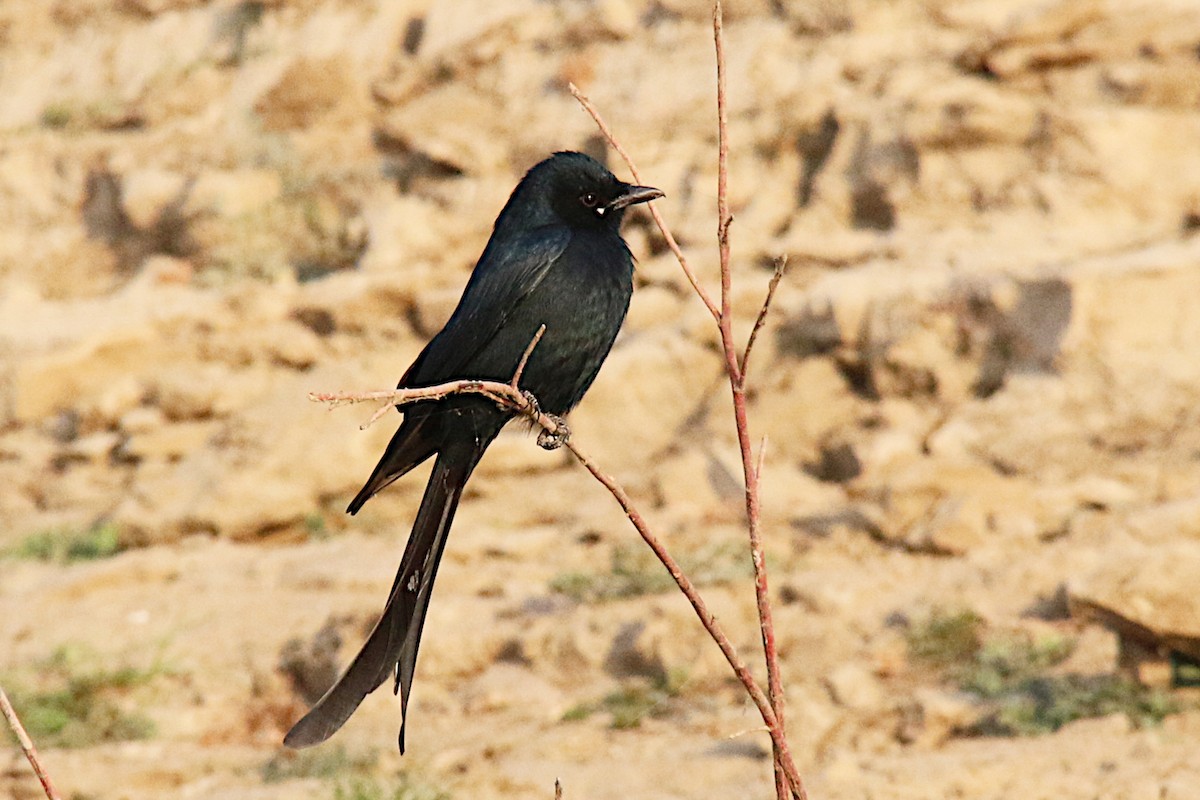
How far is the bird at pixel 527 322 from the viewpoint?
3.35 meters

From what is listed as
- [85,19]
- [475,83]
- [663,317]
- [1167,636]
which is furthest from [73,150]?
[1167,636]

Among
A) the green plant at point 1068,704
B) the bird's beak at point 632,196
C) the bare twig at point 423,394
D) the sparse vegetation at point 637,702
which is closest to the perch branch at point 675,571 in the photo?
the bare twig at point 423,394

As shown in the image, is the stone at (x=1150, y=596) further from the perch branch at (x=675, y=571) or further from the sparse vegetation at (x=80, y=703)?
the sparse vegetation at (x=80, y=703)

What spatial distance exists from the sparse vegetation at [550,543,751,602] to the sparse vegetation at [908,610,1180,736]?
3.28 feet

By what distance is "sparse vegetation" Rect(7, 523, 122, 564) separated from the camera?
26.5 feet

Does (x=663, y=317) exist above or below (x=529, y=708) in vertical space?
above

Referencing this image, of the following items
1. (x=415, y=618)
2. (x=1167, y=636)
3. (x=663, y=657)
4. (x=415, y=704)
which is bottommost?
→ (x=415, y=704)

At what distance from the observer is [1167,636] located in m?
5.25

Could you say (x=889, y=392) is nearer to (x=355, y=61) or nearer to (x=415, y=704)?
(x=415, y=704)

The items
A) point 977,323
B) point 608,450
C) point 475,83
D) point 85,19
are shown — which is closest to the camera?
point 977,323

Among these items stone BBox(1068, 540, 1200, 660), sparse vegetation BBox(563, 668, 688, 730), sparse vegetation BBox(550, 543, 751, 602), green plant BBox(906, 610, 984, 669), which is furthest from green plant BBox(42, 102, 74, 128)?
stone BBox(1068, 540, 1200, 660)

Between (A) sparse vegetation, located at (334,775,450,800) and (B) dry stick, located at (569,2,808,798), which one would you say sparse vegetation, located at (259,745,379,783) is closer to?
(A) sparse vegetation, located at (334,775,450,800)

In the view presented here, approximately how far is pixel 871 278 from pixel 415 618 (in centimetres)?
584

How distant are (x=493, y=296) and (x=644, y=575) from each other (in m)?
3.45
